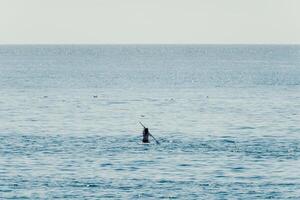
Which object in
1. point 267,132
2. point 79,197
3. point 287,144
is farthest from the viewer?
point 267,132

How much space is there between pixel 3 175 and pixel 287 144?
34.1 meters

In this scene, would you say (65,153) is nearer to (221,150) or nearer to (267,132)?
(221,150)

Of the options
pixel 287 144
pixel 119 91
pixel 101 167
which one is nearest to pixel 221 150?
pixel 287 144

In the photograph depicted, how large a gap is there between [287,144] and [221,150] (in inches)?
348

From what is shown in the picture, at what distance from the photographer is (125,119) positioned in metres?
120

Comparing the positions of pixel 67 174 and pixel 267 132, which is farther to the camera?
pixel 267 132

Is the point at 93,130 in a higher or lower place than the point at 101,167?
higher

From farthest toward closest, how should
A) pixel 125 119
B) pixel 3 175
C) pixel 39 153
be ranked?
pixel 125 119, pixel 39 153, pixel 3 175

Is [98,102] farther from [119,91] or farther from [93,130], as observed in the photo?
[93,130]

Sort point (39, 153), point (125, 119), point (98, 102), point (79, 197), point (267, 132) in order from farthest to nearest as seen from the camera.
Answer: point (98, 102) < point (125, 119) < point (267, 132) < point (39, 153) < point (79, 197)

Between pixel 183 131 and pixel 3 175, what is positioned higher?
pixel 183 131

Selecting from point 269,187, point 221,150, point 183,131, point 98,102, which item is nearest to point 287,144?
point 221,150

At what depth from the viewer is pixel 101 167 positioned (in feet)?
261

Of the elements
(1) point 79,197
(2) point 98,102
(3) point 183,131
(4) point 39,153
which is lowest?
(1) point 79,197
